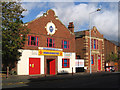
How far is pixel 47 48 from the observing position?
99.7 feet

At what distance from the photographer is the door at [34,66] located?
92.6ft

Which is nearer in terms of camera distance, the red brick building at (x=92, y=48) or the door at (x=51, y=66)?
the door at (x=51, y=66)

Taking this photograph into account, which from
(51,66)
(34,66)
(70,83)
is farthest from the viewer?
(51,66)

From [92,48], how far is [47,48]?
12.4 meters

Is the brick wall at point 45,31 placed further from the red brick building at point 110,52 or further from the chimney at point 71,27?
the red brick building at point 110,52

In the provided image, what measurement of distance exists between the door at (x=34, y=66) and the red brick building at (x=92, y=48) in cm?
1076

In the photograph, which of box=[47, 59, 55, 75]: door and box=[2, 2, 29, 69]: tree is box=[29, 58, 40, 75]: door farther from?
box=[2, 2, 29, 69]: tree

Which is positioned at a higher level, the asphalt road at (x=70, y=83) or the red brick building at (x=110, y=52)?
the red brick building at (x=110, y=52)

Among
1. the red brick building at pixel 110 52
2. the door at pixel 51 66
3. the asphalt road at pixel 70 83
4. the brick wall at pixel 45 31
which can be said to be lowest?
the asphalt road at pixel 70 83

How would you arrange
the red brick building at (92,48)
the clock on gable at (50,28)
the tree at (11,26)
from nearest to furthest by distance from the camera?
the tree at (11,26)
the clock on gable at (50,28)
the red brick building at (92,48)

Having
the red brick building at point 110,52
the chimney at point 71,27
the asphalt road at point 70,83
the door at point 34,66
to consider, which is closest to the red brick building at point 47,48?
the door at point 34,66

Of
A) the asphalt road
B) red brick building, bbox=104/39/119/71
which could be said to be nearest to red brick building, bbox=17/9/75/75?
the asphalt road

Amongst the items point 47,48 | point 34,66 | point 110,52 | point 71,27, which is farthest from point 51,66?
point 110,52

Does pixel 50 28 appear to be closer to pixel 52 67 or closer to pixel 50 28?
pixel 50 28
